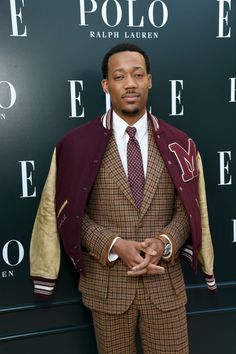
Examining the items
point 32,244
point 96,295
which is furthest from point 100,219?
point 32,244

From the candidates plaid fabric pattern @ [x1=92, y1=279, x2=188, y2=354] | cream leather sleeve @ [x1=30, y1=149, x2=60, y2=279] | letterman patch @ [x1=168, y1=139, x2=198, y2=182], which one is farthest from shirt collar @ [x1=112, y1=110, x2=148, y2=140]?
plaid fabric pattern @ [x1=92, y1=279, x2=188, y2=354]

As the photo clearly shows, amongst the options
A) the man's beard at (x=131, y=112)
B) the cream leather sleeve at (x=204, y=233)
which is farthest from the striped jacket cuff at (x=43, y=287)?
the man's beard at (x=131, y=112)

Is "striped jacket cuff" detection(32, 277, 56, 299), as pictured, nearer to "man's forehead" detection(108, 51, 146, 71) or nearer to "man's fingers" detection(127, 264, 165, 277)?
"man's fingers" detection(127, 264, 165, 277)

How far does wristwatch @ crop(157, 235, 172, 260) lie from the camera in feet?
4.25

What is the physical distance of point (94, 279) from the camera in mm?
1388

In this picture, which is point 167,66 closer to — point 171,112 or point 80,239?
point 171,112

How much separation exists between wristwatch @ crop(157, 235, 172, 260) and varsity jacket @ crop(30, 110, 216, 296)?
116mm

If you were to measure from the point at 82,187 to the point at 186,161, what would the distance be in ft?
1.18

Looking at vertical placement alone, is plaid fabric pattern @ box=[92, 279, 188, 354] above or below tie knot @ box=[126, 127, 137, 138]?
below

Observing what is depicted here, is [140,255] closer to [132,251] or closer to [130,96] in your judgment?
[132,251]

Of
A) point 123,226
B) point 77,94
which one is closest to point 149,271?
point 123,226

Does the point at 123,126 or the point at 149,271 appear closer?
the point at 149,271

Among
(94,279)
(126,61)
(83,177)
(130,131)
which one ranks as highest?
(126,61)

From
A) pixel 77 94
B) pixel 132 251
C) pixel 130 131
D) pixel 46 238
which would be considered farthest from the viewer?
pixel 77 94
